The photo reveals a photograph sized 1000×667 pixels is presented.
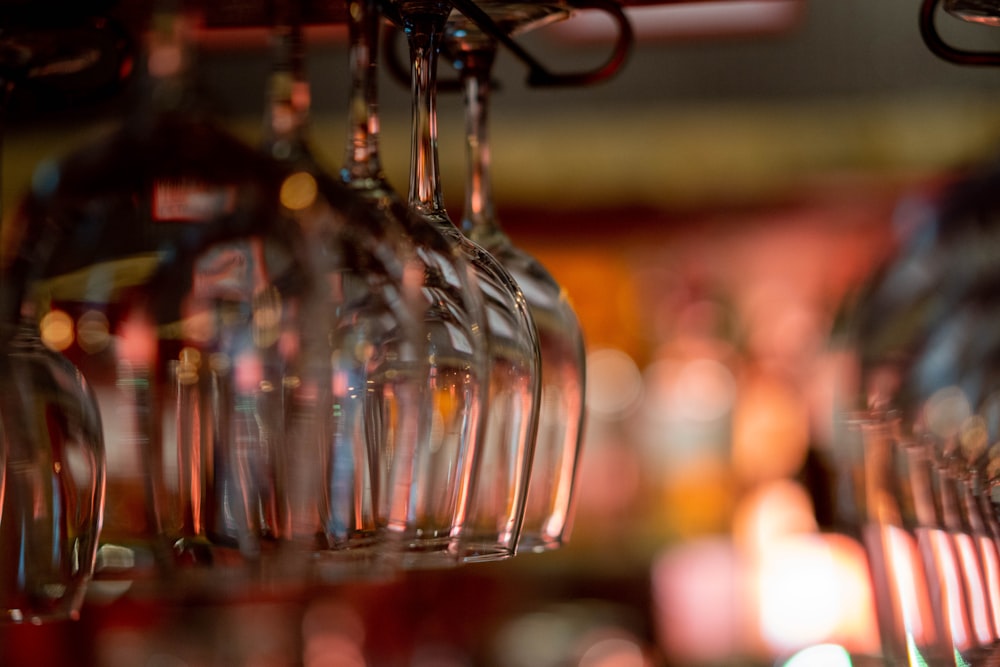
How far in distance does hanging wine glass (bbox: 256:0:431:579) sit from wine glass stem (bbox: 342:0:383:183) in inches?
2.6

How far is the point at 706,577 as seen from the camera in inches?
97.6

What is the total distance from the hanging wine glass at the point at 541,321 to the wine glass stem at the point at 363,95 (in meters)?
0.07

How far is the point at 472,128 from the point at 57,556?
0.27 m

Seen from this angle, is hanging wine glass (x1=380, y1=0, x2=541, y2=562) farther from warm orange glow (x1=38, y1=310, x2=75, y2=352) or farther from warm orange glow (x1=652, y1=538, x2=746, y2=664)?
warm orange glow (x1=652, y1=538, x2=746, y2=664)

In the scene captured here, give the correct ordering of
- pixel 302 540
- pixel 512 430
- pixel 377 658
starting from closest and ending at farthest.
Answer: pixel 302 540
pixel 512 430
pixel 377 658

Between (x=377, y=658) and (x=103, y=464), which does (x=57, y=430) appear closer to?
(x=103, y=464)

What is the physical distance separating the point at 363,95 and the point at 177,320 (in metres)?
0.17

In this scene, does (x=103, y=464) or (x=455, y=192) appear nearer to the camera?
(x=103, y=464)

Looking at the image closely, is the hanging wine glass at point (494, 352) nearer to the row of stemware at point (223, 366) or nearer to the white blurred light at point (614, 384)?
the row of stemware at point (223, 366)

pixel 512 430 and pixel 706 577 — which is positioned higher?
pixel 512 430

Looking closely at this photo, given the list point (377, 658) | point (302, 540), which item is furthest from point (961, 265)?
point (377, 658)

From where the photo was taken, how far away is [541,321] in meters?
0.53

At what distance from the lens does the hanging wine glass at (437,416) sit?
37 centimetres

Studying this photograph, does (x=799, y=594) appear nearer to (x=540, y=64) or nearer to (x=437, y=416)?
(x=540, y=64)
